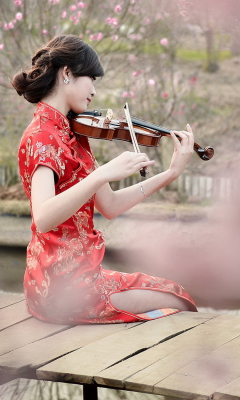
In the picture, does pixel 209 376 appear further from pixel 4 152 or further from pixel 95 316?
pixel 4 152

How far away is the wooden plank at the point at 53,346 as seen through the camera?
1.35 m

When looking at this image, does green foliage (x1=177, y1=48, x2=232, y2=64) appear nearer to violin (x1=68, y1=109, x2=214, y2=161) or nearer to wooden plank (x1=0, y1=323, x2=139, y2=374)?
violin (x1=68, y1=109, x2=214, y2=161)

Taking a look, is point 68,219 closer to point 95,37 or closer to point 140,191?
point 140,191

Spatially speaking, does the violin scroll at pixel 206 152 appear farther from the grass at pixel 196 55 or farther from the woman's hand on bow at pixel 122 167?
the grass at pixel 196 55

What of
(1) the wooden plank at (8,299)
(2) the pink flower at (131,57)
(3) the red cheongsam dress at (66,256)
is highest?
(2) the pink flower at (131,57)

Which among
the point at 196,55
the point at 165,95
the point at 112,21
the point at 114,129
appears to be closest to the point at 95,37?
the point at 112,21

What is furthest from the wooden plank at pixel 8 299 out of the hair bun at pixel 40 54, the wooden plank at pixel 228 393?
→ the wooden plank at pixel 228 393

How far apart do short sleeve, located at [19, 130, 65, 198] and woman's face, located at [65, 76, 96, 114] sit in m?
0.11

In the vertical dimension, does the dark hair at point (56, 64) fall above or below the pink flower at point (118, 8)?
below

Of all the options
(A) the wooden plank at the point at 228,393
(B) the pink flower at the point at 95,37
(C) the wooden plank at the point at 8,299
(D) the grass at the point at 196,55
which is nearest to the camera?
(A) the wooden plank at the point at 228,393

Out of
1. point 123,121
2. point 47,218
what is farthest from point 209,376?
point 123,121

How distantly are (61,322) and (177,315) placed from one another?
0.28 metres

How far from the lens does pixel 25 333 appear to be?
5.05 ft

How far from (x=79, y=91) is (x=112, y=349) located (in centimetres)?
58
